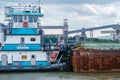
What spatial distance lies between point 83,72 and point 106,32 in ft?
99.8

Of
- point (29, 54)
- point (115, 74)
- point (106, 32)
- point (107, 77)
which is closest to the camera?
point (107, 77)

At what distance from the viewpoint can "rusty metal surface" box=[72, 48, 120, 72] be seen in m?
61.0

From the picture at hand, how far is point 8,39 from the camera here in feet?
204

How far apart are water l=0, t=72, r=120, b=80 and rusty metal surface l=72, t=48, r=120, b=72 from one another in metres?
2.17

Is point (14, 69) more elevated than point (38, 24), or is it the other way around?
point (38, 24)

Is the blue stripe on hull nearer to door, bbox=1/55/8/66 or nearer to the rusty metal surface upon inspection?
door, bbox=1/55/8/66

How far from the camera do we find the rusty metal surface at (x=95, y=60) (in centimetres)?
6103

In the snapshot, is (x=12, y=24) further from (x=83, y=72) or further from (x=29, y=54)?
(x=83, y=72)

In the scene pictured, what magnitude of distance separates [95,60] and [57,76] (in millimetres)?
7440

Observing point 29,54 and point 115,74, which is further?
point 29,54

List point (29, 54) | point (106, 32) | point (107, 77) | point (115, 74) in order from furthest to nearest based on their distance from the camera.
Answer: point (106, 32), point (29, 54), point (115, 74), point (107, 77)

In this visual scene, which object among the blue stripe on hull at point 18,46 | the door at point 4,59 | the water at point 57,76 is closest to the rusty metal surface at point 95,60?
the water at point 57,76

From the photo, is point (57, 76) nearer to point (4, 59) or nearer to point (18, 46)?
point (18, 46)

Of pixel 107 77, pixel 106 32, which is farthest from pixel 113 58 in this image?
pixel 106 32
